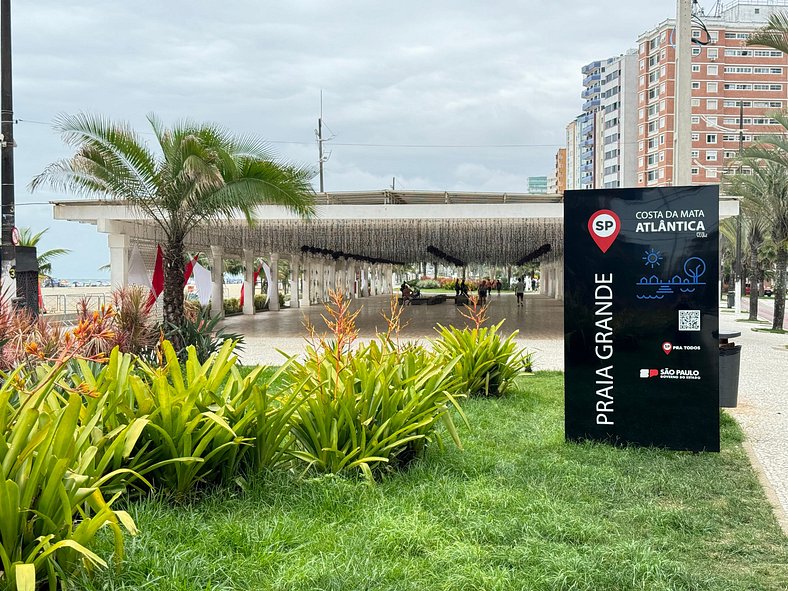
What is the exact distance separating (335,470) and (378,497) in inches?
16.7

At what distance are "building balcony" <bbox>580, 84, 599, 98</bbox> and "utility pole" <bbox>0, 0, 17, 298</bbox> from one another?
106 meters

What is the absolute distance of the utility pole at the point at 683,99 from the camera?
12164 mm

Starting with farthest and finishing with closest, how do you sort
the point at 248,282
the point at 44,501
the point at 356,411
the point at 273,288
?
the point at 273,288 → the point at 248,282 → the point at 356,411 → the point at 44,501

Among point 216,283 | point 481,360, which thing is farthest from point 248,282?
point 481,360

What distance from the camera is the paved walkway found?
6.93 metres

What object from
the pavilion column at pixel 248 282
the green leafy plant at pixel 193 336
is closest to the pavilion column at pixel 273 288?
the pavilion column at pixel 248 282

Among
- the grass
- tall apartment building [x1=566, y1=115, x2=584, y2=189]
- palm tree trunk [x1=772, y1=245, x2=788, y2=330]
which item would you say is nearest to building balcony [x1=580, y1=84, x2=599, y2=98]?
tall apartment building [x1=566, y1=115, x2=584, y2=189]

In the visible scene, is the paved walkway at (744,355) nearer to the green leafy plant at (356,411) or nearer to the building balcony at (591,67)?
the green leafy plant at (356,411)

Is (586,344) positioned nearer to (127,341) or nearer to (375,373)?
(375,373)

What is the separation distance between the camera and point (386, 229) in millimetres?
22766

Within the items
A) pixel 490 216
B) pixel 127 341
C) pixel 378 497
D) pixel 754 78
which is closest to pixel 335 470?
pixel 378 497

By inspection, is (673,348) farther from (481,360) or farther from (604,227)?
(481,360)

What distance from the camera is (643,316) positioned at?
658 centimetres

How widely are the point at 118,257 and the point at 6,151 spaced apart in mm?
8837
